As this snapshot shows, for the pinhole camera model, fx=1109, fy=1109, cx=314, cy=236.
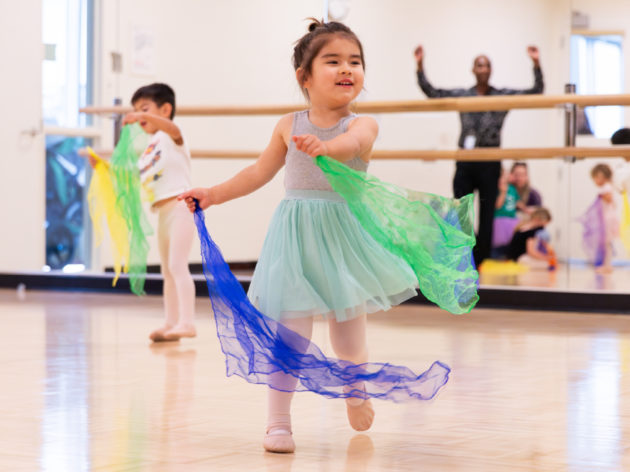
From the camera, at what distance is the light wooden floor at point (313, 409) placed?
7.19ft

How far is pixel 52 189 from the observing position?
→ 24.5 ft

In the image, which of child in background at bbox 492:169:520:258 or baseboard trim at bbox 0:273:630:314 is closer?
baseboard trim at bbox 0:273:630:314

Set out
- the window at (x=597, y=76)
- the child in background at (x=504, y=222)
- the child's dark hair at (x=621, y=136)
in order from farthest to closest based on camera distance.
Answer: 1. the child in background at (x=504, y=222)
2. the window at (x=597, y=76)
3. the child's dark hair at (x=621, y=136)

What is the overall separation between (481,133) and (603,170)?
47.8 inches

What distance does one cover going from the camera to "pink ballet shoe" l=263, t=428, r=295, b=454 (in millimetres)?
2283

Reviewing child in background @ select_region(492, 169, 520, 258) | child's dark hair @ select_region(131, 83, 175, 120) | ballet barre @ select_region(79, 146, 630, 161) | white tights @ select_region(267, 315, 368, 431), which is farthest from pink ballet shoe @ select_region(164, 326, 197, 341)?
child in background @ select_region(492, 169, 520, 258)

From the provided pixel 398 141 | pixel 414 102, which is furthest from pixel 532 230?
pixel 414 102

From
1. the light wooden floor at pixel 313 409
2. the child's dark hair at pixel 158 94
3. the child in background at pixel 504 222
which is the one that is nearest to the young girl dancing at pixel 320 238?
the light wooden floor at pixel 313 409

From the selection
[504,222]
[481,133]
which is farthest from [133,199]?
[504,222]

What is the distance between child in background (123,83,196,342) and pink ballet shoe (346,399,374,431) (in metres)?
1.93

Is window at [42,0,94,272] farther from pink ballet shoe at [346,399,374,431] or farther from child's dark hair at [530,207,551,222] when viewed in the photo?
pink ballet shoe at [346,399,374,431]

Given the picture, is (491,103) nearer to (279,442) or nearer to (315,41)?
(315,41)

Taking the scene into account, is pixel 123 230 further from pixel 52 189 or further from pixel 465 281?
pixel 52 189

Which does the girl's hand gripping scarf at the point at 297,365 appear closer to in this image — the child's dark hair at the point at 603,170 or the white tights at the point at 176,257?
the white tights at the point at 176,257
